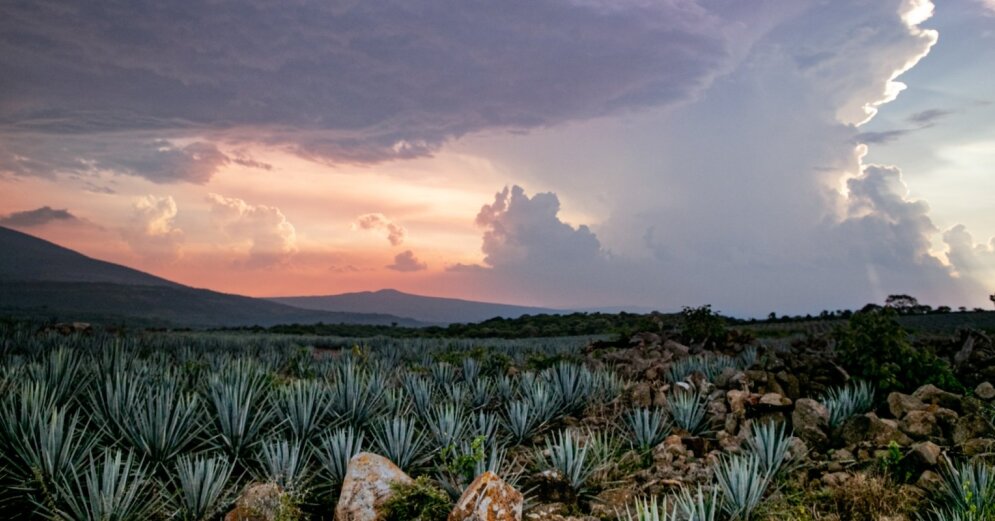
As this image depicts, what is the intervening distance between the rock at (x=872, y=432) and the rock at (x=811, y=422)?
7.5 inches

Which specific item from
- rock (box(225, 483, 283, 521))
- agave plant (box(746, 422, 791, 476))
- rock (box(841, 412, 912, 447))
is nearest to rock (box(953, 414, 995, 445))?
rock (box(841, 412, 912, 447))

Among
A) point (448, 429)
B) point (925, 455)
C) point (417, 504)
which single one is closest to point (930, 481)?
point (925, 455)

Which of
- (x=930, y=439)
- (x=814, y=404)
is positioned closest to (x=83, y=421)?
(x=814, y=404)

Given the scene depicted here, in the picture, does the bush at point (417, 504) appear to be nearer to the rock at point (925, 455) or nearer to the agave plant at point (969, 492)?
the agave plant at point (969, 492)

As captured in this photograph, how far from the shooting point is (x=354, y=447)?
507 centimetres

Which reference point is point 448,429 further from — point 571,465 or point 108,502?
point 108,502

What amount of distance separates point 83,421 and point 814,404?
635cm

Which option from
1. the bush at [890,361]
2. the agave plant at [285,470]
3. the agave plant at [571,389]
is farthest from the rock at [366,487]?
the bush at [890,361]

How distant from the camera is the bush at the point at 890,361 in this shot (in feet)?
24.7

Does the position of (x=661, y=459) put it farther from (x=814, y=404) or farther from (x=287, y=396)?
(x=287, y=396)

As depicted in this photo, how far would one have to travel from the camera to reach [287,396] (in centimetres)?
588

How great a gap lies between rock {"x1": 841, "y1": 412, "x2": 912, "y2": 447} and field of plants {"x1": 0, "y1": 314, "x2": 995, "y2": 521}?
43 cm

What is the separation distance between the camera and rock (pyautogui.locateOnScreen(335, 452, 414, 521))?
3877 millimetres

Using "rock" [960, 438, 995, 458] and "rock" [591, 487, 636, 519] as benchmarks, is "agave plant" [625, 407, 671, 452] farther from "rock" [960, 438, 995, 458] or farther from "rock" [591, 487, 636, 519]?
"rock" [960, 438, 995, 458]
